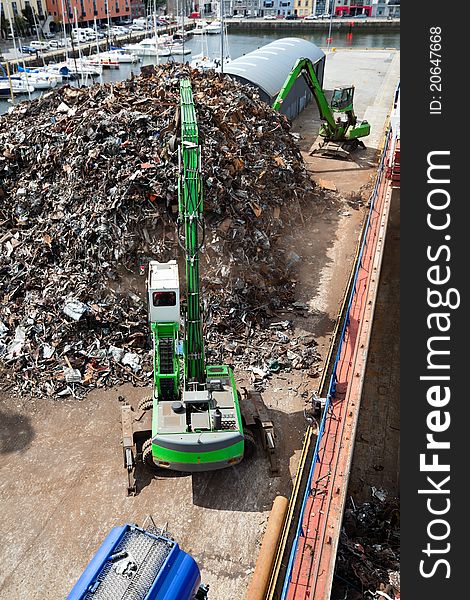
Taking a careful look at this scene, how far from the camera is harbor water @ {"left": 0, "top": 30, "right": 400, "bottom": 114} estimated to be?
6047cm

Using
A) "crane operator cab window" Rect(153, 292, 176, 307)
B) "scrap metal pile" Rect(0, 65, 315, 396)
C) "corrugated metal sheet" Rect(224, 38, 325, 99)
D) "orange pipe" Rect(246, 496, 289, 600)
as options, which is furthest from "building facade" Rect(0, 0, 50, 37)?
"orange pipe" Rect(246, 496, 289, 600)

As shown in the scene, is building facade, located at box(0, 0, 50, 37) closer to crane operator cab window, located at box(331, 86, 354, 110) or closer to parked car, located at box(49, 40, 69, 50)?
parked car, located at box(49, 40, 69, 50)

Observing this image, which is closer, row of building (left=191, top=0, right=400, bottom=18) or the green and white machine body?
the green and white machine body

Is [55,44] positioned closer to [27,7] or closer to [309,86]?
[27,7]

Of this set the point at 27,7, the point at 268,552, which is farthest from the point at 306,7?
the point at 268,552

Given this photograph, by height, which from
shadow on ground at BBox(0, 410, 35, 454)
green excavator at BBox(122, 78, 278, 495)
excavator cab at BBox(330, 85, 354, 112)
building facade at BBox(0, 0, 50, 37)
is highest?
building facade at BBox(0, 0, 50, 37)

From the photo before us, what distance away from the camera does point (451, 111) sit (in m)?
7.16

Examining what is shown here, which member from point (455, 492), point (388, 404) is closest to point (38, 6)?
point (388, 404)

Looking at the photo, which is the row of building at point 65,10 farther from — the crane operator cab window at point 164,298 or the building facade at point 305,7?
the crane operator cab window at point 164,298

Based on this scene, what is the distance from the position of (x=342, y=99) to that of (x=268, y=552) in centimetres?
2397

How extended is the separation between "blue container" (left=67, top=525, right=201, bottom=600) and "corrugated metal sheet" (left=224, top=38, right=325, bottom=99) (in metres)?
25.7

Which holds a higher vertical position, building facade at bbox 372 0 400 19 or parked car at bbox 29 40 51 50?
building facade at bbox 372 0 400 19

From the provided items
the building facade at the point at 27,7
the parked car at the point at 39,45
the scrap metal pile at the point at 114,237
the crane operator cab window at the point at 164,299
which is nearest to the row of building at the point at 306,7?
the building facade at the point at 27,7

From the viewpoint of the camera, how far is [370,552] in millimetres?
9773
